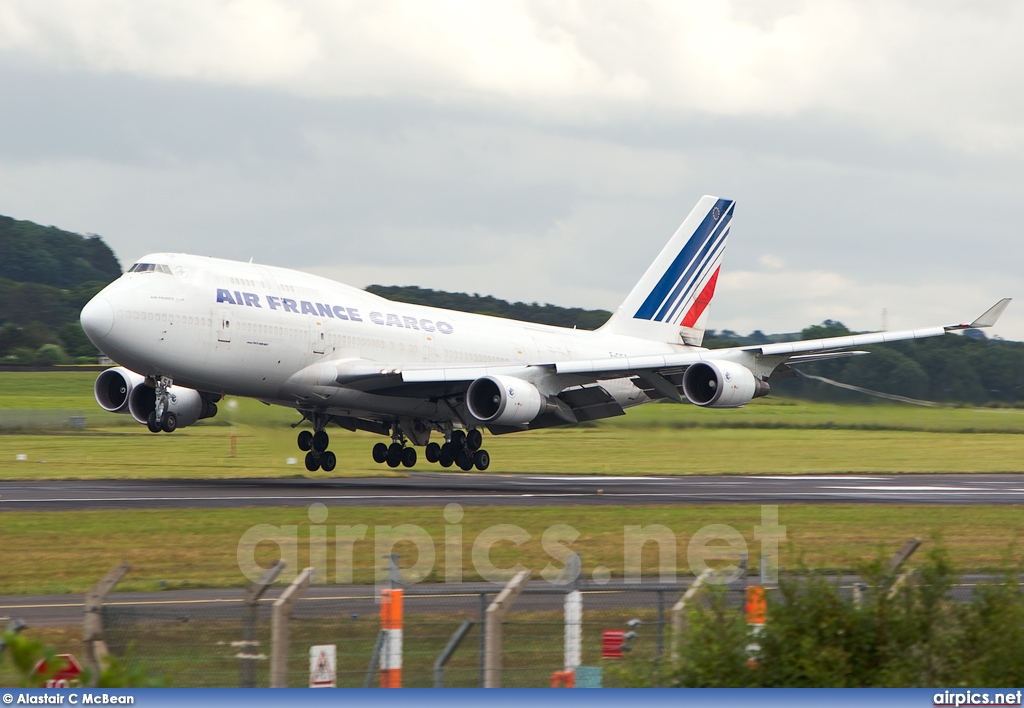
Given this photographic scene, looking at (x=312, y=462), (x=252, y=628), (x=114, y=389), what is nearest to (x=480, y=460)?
(x=312, y=462)

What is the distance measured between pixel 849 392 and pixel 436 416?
12.1 m

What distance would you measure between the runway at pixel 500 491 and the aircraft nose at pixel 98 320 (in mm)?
3856

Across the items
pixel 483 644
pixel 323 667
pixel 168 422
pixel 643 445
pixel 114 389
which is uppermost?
pixel 114 389

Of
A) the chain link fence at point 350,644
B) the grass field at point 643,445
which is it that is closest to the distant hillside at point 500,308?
the grass field at point 643,445

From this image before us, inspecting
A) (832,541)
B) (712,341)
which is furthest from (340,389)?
(712,341)

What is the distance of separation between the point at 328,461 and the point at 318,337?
4715mm

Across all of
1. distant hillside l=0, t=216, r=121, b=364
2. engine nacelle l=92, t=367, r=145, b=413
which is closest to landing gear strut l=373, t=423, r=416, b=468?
engine nacelle l=92, t=367, r=145, b=413

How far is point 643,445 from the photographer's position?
56.9m

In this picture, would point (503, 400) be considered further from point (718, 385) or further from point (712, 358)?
point (712, 358)

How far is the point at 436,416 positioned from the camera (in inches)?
1553

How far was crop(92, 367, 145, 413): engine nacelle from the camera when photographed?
37531 mm

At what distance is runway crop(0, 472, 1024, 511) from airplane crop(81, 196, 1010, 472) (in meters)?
1.89

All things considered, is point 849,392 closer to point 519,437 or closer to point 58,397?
point 519,437

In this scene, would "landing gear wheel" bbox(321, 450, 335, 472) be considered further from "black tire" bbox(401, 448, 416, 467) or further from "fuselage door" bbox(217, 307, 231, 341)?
"fuselage door" bbox(217, 307, 231, 341)
